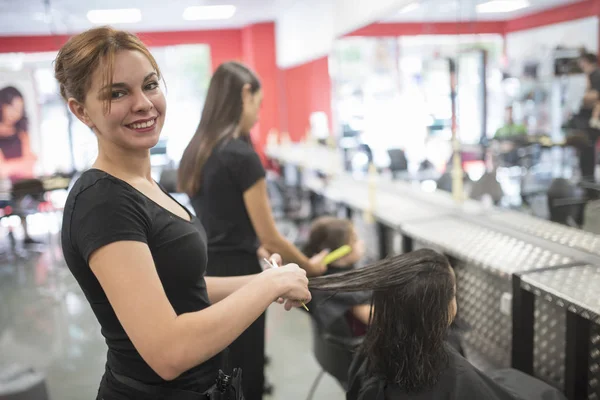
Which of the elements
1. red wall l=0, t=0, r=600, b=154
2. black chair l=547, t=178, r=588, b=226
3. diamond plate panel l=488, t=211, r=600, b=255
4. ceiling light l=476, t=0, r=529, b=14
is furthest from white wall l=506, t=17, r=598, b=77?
red wall l=0, t=0, r=600, b=154

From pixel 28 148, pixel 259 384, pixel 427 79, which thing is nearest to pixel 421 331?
pixel 259 384

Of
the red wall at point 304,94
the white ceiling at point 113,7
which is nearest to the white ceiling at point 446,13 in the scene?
the red wall at point 304,94

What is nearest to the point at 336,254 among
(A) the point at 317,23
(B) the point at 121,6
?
(A) the point at 317,23

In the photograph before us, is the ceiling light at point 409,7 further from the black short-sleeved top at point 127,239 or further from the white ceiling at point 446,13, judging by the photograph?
the black short-sleeved top at point 127,239

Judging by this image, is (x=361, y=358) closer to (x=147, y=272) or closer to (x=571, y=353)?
(x=571, y=353)

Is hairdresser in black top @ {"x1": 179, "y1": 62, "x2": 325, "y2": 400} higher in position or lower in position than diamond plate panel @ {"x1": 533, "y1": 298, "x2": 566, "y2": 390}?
higher

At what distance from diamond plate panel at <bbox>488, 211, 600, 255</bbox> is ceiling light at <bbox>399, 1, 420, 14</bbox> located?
1258mm

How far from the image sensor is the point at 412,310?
129 centimetres

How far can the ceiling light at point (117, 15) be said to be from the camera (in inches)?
299

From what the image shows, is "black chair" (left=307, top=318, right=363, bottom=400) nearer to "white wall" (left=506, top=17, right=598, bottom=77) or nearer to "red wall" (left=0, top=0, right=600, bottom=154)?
"white wall" (left=506, top=17, right=598, bottom=77)

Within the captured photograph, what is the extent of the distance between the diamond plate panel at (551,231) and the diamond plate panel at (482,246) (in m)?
0.08

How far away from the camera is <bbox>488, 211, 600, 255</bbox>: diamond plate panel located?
6.30 feet

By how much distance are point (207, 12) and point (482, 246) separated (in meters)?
7.13

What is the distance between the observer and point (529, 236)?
2.17 m
